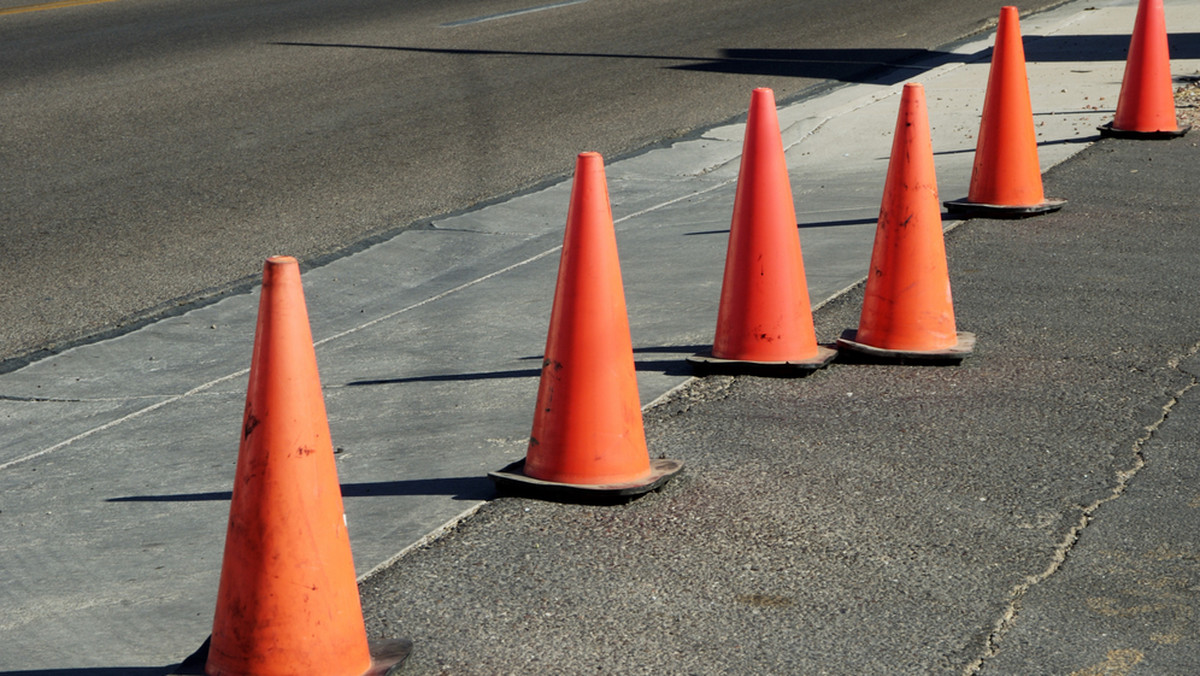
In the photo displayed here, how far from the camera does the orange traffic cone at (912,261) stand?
15.1 feet

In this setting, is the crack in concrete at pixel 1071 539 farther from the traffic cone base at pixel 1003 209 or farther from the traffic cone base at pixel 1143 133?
the traffic cone base at pixel 1143 133

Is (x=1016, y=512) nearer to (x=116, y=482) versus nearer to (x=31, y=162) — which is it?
(x=116, y=482)

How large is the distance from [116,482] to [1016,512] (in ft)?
7.87

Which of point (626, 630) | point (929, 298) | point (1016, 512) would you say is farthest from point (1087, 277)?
point (626, 630)

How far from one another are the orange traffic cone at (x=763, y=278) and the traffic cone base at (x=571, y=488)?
0.95 m

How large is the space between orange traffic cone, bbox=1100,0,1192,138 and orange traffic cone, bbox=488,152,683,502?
5520 mm

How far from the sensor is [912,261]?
4.62 m

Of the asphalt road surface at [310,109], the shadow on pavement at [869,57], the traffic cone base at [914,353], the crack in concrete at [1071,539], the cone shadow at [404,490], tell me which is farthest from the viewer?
the shadow on pavement at [869,57]

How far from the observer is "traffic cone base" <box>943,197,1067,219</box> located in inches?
255

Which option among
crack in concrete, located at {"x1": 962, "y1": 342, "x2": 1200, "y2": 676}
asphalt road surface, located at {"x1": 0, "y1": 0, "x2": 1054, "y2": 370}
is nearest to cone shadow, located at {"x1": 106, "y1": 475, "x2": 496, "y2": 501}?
crack in concrete, located at {"x1": 962, "y1": 342, "x2": 1200, "y2": 676}

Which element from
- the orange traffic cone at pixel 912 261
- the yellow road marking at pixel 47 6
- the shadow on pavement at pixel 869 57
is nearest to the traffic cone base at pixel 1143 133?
the shadow on pavement at pixel 869 57

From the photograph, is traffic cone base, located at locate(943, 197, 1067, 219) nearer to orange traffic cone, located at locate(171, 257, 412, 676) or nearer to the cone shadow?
the cone shadow

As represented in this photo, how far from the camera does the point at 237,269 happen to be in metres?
6.37

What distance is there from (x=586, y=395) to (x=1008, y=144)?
11.8 feet
